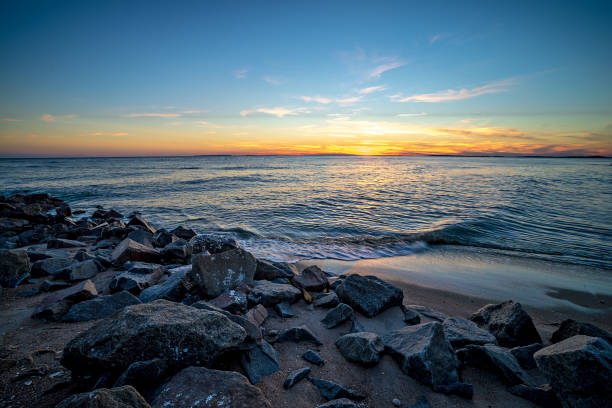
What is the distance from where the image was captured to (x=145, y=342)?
2367 millimetres

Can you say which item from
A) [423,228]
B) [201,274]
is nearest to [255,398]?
[201,274]

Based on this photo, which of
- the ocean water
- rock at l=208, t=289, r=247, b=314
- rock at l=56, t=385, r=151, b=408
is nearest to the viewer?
rock at l=56, t=385, r=151, b=408

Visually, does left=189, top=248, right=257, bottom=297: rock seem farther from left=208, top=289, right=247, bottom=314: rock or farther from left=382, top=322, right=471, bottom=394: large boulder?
left=382, top=322, right=471, bottom=394: large boulder

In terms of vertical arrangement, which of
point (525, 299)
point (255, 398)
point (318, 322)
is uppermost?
point (255, 398)

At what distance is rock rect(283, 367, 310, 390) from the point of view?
270 centimetres

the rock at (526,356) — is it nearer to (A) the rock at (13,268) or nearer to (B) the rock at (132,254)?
(B) the rock at (132,254)

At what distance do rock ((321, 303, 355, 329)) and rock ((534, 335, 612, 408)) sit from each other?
2.17 meters

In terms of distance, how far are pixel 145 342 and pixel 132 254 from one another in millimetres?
4375

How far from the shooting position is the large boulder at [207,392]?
2.05m

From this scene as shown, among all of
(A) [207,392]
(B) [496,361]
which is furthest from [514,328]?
(A) [207,392]

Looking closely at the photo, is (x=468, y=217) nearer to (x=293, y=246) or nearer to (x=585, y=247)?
(x=585, y=247)

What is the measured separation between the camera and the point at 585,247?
875 centimetres

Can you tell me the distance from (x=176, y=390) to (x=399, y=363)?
2.25 meters

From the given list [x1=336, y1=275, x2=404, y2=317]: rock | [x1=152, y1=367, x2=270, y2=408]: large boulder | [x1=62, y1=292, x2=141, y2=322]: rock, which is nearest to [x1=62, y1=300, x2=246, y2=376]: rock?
[x1=152, y1=367, x2=270, y2=408]: large boulder
